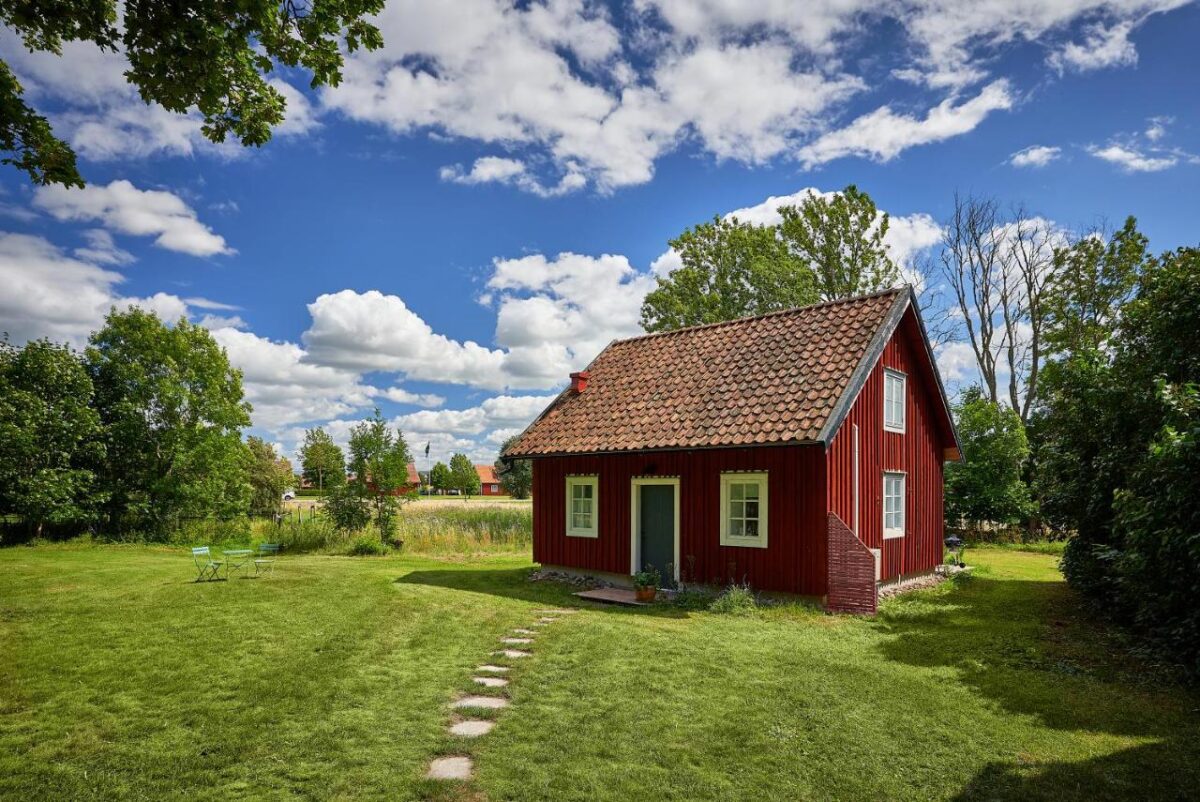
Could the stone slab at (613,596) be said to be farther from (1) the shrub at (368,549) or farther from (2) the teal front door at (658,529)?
(1) the shrub at (368,549)

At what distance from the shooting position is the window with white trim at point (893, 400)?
46.9 feet

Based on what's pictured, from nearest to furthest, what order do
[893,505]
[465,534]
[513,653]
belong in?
[513,653] → [893,505] → [465,534]

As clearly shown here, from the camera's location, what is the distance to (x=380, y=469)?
2223cm

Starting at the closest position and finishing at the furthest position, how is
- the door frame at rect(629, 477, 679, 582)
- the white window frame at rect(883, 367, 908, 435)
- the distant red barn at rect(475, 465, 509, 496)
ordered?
the white window frame at rect(883, 367, 908, 435) → the door frame at rect(629, 477, 679, 582) → the distant red barn at rect(475, 465, 509, 496)

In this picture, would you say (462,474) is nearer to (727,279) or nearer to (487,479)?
(487,479)

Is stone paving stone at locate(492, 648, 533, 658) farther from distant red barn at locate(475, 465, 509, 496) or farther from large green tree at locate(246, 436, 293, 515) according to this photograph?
distant red barn at locate(475, 465, 509, 496)

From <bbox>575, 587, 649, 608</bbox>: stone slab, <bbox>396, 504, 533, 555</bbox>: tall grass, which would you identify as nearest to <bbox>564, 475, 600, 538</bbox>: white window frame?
<bbox>575, 587, 649, 608</bbox>: stone slab

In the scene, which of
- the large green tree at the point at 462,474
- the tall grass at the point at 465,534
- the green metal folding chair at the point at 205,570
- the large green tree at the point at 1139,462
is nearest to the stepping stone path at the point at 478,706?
the large green tree at the point at 1139,462

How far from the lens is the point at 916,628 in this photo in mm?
10523

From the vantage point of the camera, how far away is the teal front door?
45.7 ft

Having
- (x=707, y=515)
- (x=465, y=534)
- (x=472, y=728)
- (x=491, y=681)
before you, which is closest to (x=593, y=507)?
(x=707, y=515)

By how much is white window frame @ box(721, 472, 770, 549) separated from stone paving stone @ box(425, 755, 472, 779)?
817cm

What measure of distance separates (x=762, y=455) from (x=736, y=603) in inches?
106

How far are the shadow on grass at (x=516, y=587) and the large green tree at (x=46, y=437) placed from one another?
1427 cm
